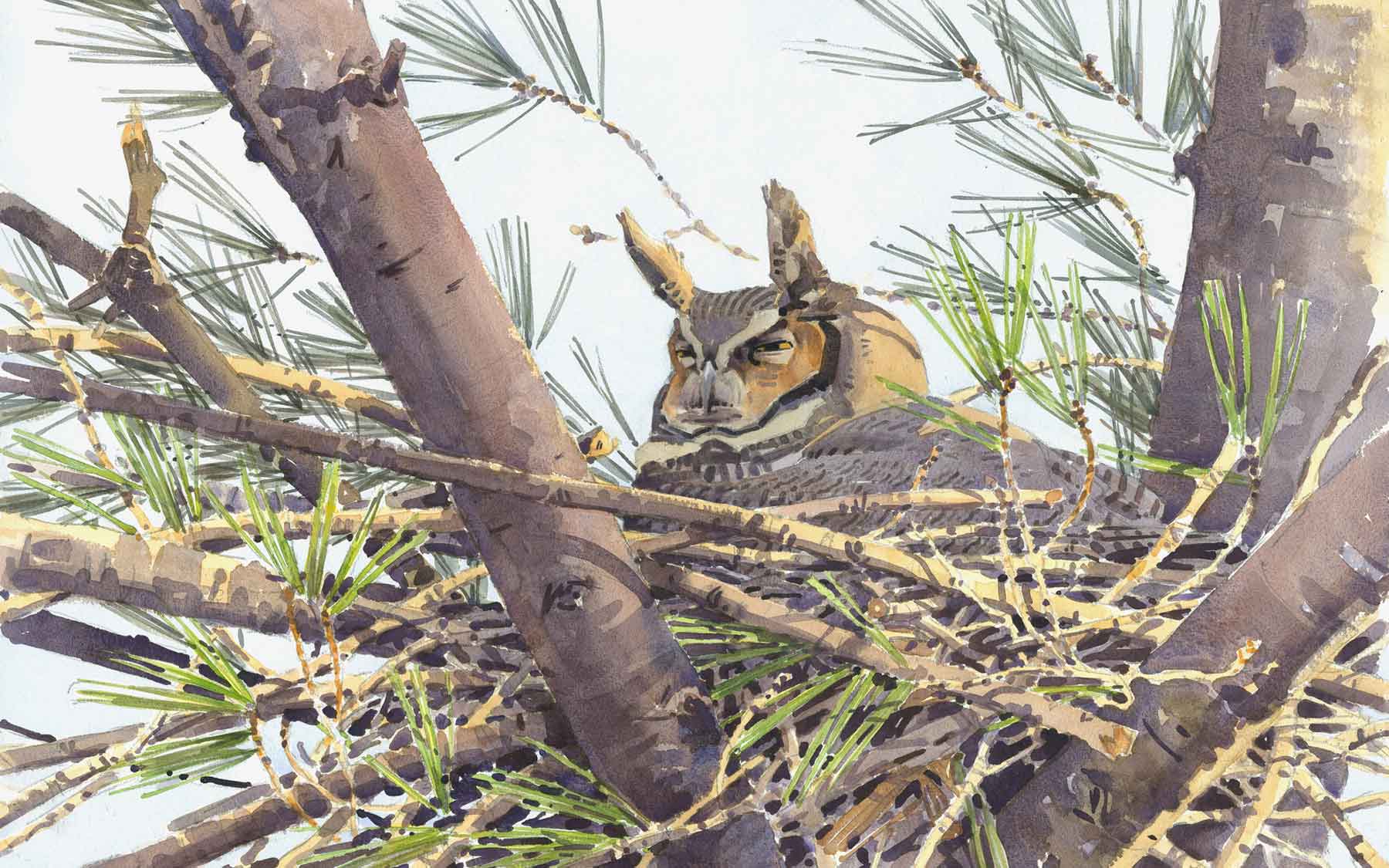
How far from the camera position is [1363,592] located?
0.54 meters

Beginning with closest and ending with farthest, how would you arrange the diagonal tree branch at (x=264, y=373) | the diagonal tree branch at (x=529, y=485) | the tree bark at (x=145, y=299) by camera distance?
the diagonal tree branch at (x=529, y=485), the tree bark at (x=145, y=299), the diagonal tree branch at (x=264, y=373)

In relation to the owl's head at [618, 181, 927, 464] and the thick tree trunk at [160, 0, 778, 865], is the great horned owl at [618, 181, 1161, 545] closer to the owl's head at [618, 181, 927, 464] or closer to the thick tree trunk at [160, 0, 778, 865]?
the owl's head at [618, 181, 927, 464]

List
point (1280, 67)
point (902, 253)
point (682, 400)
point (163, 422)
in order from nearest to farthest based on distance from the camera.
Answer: point (163, 422) < point (1280, 67) < point (902, 253) < point (682, 400)

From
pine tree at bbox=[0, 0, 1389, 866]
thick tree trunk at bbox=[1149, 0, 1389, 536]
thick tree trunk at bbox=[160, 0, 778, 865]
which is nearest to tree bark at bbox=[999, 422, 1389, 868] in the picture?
pine tree at bbox=[0, 0, 1389, 866]

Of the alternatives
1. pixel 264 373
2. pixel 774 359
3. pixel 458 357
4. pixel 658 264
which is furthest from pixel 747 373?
pixel 458 357

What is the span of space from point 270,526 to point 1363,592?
0.53 metres

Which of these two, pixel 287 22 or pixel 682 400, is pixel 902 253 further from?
pixel 287 22

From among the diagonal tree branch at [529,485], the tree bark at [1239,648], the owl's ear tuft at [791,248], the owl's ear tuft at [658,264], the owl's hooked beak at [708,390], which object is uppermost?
the owl's ear tuft at [658,264]

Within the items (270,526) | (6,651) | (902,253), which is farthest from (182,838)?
(902,253)

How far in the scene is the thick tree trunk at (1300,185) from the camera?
0.88m

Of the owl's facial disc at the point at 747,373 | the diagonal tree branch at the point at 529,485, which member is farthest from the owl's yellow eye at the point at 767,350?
the diagonal tree branch at the point at 529,485

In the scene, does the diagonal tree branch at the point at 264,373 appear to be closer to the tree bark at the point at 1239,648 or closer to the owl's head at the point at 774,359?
the owl's head at the point at 774,359

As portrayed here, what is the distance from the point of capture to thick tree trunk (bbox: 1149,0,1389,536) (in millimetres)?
875

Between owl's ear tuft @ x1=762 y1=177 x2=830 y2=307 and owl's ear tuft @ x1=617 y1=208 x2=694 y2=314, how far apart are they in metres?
0.10
